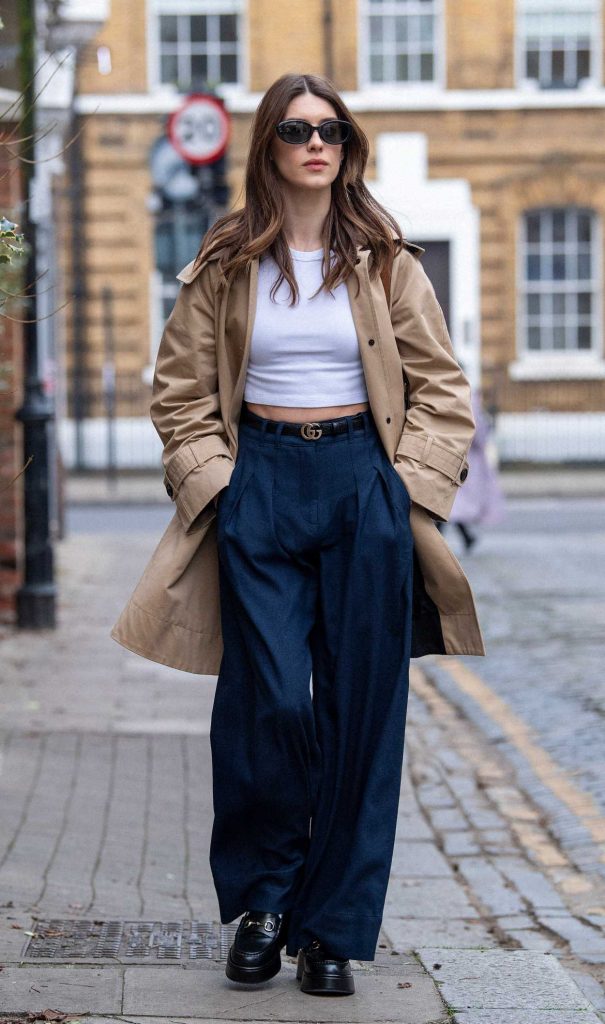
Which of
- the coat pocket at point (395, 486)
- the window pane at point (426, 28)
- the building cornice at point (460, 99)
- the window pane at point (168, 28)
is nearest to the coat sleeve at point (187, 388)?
the coat pocket at point (395, 486)

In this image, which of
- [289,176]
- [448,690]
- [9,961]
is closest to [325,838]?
[9,961]

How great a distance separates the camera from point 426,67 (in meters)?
24.7

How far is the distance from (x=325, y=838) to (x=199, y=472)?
816mm

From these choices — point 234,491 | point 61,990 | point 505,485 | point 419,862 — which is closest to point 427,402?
point 234,491

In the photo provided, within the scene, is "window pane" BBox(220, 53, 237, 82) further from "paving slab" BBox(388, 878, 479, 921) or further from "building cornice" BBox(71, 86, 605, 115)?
"paving slab" BBox(388, 878, 479, 921)

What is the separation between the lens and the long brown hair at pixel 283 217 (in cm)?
363

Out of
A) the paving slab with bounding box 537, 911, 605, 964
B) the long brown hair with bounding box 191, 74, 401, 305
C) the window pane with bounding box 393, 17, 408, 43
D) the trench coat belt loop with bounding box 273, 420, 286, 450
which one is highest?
the window pane with bounding box 393, 17, 408, 43

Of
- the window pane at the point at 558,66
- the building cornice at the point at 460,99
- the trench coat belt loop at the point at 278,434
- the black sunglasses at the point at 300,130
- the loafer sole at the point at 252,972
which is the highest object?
the window pane at the point at 558,66

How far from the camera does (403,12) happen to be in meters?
24.5

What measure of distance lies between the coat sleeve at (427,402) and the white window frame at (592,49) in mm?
21706

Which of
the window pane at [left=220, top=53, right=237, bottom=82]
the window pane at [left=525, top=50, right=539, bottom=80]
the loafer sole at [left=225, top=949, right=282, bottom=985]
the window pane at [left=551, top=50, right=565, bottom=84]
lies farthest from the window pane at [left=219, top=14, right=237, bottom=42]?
the loafer sole at [left=225, top=949, right=282, bottom=985]

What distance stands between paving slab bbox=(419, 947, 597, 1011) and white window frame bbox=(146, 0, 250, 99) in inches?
852

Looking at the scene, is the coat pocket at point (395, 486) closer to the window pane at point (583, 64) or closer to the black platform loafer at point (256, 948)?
the black platform loafer at point (256, 948)

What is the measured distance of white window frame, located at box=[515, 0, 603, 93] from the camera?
80.0 feet
